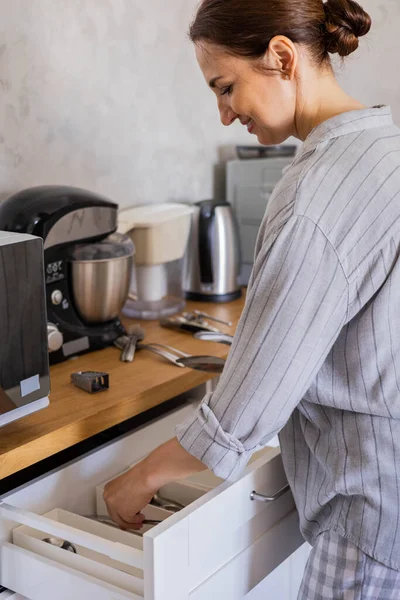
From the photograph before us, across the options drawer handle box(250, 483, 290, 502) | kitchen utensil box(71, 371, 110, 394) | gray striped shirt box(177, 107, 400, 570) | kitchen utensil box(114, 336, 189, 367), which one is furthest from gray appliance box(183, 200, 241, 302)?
gray striped shirt box(177, 107, 400, 570)

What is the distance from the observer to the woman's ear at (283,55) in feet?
3.03

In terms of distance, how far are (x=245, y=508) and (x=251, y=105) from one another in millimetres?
574

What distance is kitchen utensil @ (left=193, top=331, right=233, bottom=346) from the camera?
1575 mm

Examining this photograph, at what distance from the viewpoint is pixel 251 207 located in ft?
6.98

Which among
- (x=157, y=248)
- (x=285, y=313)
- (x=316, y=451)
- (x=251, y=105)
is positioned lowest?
(x=316, y=451)

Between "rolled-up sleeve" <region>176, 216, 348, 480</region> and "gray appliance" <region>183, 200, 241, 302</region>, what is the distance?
98 cm

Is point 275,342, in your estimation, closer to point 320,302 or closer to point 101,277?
point 320,302

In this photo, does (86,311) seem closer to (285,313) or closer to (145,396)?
(145,396)

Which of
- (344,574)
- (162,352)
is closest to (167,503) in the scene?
(162,352)

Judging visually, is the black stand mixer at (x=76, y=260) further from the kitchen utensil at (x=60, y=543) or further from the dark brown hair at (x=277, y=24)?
the dark brown hair at (x=277, y=24)

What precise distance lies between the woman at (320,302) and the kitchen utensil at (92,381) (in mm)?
273

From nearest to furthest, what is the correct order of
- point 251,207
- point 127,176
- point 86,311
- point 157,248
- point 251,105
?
point 251,105
point 86,311
point 157,248
point 127,176
point 251,207

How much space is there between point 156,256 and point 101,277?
0.98ft

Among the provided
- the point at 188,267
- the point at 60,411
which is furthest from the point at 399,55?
the point at 60,411
